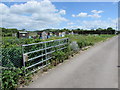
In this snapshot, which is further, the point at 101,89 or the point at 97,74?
the point at 97,74

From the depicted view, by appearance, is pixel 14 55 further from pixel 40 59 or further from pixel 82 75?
pixel 82 75

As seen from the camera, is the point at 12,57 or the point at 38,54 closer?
the point at 12,57

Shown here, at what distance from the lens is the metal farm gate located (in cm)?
473

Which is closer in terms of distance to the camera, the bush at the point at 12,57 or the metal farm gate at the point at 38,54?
the bush at the point at 12,57

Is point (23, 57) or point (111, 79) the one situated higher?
point (23, 57)

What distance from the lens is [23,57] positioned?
14.3 feet

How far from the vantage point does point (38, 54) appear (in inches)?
220

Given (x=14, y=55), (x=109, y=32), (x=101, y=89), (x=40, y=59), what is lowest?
(x=101, y=89)

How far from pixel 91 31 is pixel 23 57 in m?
71.4

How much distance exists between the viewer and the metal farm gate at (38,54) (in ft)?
15.5

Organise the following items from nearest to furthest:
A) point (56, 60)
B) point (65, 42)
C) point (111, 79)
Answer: point (111, 79), point (56, 60), point (65, 42)

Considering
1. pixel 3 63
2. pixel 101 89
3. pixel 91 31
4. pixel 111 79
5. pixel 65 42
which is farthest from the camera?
pixel 91 31

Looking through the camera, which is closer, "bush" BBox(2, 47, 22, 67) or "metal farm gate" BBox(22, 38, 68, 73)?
"bush" BBox(2, 47, 22, 67)

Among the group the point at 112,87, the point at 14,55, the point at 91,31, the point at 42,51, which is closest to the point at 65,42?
the point at 42,51
